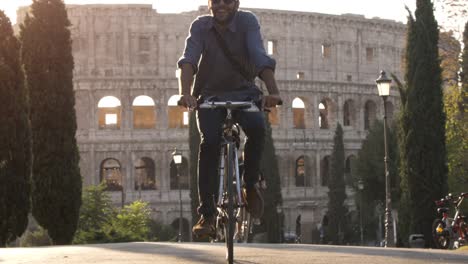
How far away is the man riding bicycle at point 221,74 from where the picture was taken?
6391mm

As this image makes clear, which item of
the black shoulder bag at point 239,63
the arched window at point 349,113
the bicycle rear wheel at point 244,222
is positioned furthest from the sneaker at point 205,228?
the arched window at point 349,113

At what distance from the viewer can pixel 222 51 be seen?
6.48 m

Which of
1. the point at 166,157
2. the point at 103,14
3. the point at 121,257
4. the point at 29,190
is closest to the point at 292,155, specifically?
the point at 166,157

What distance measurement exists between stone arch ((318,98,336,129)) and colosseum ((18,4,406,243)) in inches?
2.7

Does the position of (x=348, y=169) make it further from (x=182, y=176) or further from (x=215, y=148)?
(x=215, y=148)

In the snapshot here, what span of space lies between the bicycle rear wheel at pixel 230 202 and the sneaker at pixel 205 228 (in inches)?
10.2

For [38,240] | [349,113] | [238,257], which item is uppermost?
[349,113]

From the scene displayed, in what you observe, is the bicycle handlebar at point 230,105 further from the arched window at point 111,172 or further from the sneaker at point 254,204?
the arched window at point 111,172

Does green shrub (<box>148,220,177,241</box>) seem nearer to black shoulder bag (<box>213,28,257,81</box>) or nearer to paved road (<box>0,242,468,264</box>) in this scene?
paved road (<box>0,242,468,264</box>)

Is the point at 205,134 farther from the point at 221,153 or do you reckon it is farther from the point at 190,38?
the point at 190,38

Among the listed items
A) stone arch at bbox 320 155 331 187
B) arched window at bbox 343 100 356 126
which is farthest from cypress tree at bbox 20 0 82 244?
arched window at bbox 343 100 356 126

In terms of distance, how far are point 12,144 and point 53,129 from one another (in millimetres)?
4825

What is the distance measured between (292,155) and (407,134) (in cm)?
2836

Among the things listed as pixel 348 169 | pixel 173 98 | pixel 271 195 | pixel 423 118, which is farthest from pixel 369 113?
pixel 423 118
